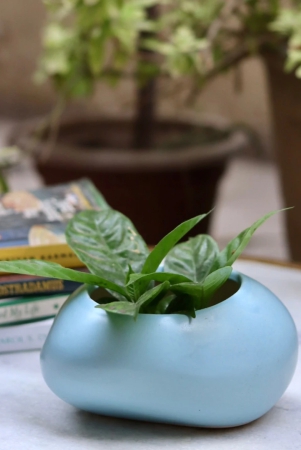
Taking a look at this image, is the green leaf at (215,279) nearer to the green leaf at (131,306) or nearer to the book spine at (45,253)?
the green leaf at (131,306)

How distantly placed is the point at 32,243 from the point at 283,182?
2.29 feet

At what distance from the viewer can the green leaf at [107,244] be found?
476mm

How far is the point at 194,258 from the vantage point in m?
0.50

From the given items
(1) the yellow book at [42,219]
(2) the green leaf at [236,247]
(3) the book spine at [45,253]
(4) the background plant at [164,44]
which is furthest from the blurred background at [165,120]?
(2) the green leaf at [236,247]

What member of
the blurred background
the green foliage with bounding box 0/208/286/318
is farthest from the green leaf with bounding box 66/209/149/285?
the blurred background

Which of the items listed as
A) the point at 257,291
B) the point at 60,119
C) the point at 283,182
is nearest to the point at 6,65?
the point at 60,119

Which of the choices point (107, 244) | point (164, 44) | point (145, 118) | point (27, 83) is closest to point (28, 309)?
point (107, 244)

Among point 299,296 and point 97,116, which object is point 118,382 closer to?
point 299,296

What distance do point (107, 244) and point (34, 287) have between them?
0.13 metres

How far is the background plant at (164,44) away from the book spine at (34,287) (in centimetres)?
49

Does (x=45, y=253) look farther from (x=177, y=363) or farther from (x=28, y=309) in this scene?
(x=177, y=363)

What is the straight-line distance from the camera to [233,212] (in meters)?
1.86

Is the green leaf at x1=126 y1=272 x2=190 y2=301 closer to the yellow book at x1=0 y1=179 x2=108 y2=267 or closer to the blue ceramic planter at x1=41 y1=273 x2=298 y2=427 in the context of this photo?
the blue ceramic planter at x1=41 y1=273 x2=298 y2=427

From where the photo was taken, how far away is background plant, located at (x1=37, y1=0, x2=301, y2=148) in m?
1.00
